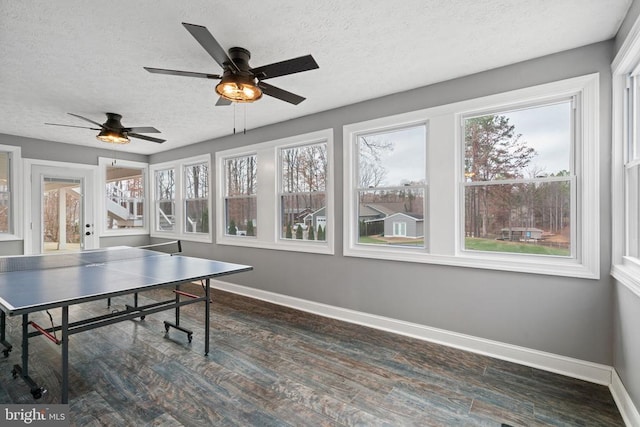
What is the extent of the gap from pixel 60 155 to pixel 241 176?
11.4 ft

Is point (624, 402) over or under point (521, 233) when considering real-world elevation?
under

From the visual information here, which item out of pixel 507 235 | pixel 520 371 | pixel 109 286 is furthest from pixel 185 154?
pixel 520 371

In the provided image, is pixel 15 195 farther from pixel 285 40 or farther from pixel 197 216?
pixel 285 40

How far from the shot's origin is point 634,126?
2123 mm

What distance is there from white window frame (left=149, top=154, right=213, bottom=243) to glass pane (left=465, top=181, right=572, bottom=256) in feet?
14.0

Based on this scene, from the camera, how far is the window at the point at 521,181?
261cm

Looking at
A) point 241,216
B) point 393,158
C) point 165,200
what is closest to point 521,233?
point 393,158

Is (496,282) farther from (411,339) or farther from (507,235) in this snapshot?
(411,339)

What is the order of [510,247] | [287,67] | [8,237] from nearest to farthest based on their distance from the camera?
[287,67] < [510,247] < [8,237]

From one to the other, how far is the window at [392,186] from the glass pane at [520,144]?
512mm

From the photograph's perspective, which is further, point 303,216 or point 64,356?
point 303,216

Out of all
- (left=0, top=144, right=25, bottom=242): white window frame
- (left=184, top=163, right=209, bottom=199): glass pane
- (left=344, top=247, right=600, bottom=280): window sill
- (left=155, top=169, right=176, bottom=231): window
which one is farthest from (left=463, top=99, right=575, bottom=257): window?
(left=0, top=144, right=25, bottom=242): white window frame

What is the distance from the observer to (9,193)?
511cm

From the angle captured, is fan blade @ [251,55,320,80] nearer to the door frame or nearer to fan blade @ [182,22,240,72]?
fan blade @ [182,22,240,72]
